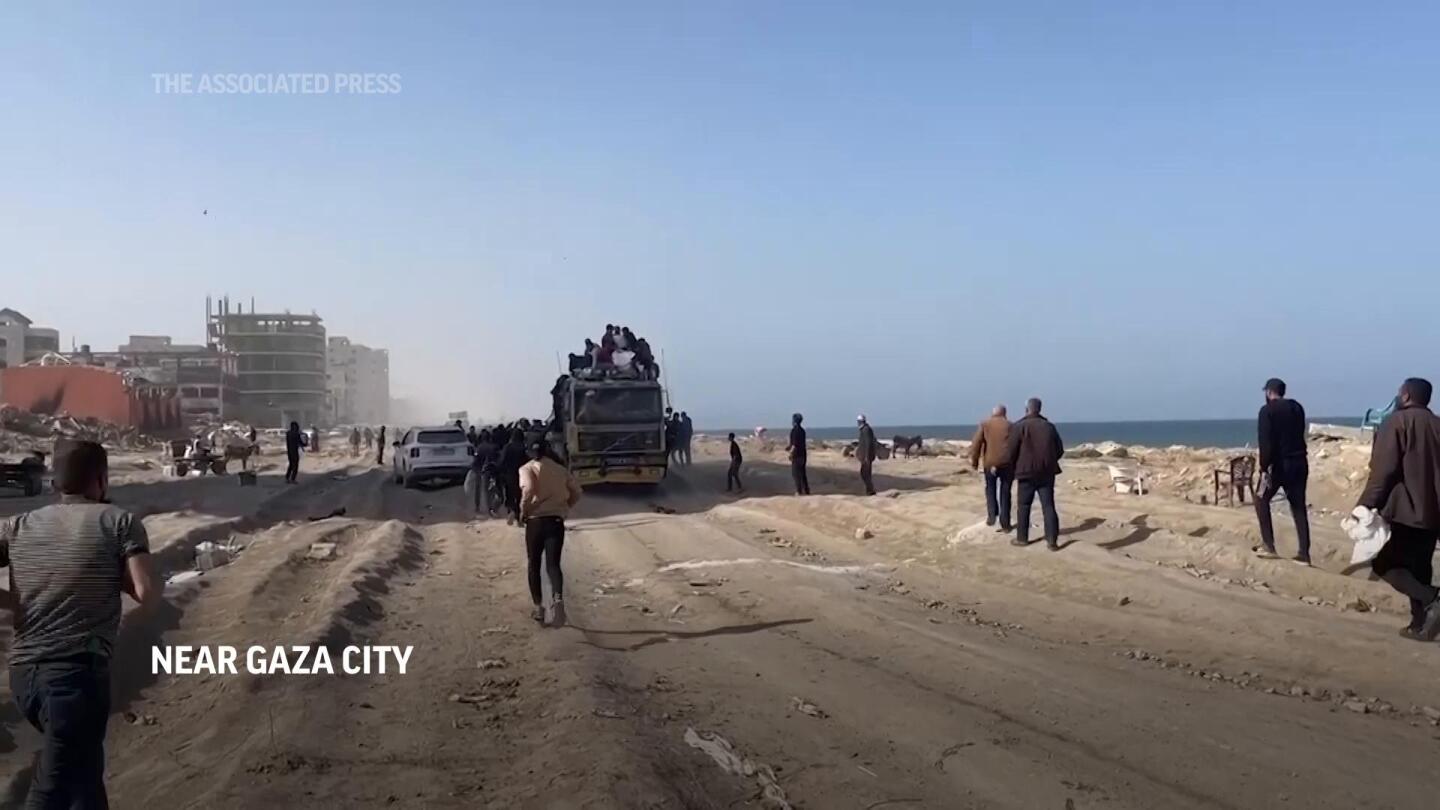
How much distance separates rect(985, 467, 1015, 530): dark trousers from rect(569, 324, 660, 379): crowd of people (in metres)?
14.1

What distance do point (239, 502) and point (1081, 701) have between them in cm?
2134

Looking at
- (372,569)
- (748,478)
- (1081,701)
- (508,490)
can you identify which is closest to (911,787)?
(1081,701)

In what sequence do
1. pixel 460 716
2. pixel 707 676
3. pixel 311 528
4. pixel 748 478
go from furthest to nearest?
pixel 748 478 → pixel 311 528 → pixel 707 676 → pixel 460 716

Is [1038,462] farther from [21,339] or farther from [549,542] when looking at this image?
[21,339]

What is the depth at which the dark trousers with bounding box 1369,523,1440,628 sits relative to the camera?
8.36m

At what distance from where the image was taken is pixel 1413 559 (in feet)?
27.6

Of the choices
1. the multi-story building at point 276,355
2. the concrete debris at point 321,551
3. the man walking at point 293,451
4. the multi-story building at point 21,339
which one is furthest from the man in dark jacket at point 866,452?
the multi-story building at point 276,355

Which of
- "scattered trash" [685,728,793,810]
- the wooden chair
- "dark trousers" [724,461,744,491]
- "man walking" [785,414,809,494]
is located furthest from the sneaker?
"dark trousers" [724,461,744,491]

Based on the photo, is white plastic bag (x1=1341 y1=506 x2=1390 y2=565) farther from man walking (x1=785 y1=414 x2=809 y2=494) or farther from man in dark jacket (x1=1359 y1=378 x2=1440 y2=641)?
man walking (x1=785 y1=414 x2=809 y2=494)

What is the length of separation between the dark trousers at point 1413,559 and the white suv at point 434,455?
2366cm

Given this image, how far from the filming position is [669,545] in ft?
55.2

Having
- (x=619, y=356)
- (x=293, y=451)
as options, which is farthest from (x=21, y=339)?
(x=619, y=356)

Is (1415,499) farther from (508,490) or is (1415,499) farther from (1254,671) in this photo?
(508,490)

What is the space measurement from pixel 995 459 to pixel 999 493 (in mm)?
529
